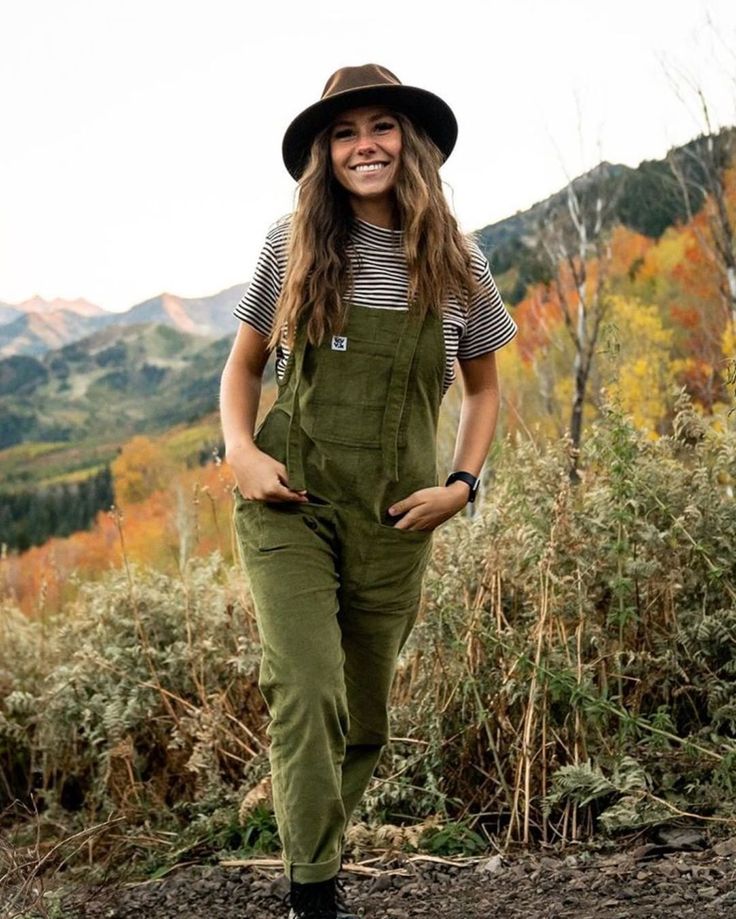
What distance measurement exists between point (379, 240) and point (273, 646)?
105cm

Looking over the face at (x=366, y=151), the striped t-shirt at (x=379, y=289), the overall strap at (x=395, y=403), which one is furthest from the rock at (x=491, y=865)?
the face at (x=366, y=151)

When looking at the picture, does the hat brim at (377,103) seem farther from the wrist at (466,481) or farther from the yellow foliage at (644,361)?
the yellow foliage at (644,361)

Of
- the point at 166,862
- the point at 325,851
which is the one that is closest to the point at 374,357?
the point at 325,851

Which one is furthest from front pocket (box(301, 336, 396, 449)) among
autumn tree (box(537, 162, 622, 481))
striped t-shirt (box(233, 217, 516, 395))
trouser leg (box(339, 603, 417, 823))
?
autumn tree (box(537, 162, 622, 481))

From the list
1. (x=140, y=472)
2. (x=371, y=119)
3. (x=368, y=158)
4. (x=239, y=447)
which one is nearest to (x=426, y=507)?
(x=239, y=447)

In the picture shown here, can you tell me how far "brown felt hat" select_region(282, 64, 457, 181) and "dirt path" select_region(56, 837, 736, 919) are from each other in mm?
2055

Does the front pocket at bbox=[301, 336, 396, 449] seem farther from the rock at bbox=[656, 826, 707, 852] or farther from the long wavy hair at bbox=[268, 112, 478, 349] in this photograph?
the rock at bbox=[656, 826, 707, 852]

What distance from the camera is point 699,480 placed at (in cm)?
420

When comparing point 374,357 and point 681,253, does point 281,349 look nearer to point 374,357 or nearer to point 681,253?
point 374,357

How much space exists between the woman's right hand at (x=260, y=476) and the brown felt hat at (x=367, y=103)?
85cm

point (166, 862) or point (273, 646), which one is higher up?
point (273, 646)

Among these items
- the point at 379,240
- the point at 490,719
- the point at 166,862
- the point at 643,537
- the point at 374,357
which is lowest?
the point at 166,862

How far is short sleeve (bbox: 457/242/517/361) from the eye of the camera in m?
3.03

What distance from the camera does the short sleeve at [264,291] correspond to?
9.59ft
